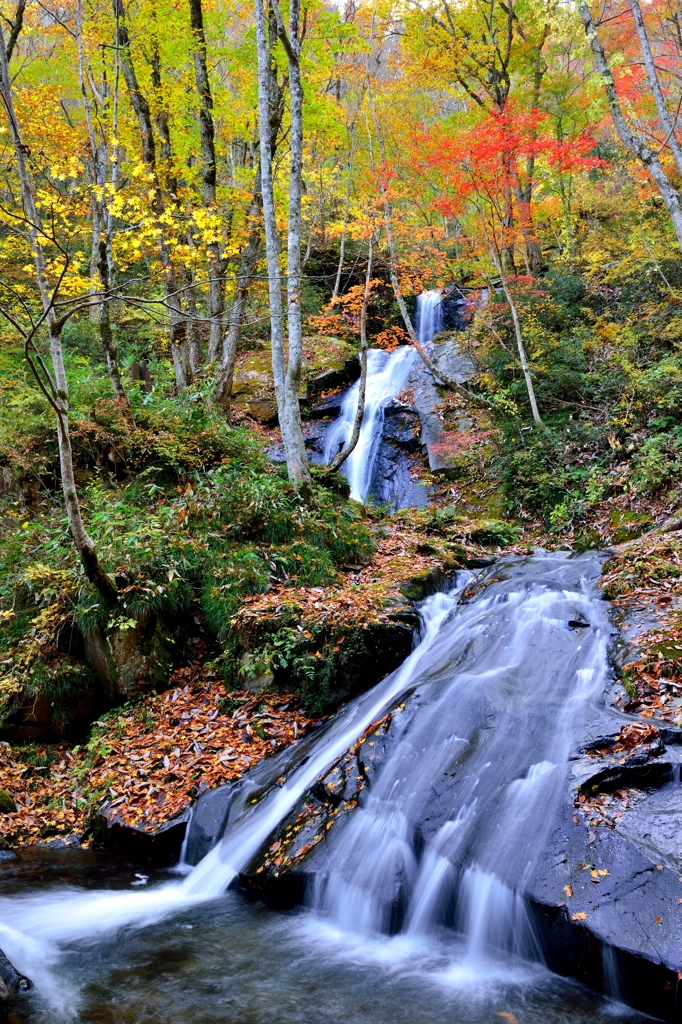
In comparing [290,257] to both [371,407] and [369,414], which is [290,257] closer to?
[369,414]

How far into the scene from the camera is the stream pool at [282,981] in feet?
11.1

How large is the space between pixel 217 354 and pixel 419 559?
18.8 ft

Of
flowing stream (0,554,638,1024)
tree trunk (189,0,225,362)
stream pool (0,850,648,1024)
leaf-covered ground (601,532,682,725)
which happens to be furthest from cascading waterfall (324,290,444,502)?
stream pool (0,850,648,1024)

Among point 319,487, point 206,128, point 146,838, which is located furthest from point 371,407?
point 146,838

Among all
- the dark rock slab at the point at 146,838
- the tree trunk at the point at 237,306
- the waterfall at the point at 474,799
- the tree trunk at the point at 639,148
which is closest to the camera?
the waterfall at the point at 474,799

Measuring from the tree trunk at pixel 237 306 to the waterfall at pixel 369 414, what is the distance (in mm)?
3395

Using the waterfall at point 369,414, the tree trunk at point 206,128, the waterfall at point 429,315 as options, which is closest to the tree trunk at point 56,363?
the tree trunk at point 206,128

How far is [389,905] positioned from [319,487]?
6.26 m

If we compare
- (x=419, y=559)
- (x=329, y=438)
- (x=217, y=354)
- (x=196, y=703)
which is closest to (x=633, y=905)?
(x=196, y=703)

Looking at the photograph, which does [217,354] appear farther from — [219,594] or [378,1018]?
[378,1018]

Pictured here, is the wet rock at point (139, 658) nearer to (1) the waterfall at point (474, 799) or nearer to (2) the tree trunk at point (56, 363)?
(2) the tree trunk at point (56, 363)

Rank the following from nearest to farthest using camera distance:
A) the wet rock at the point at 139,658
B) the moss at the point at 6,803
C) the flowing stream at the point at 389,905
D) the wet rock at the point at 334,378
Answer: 1. the flowing stream at the point at 389,905
2. the moss at the point at 6,803
3. the wet rock at the point at 139,658
4. the wet rock at the point at 334,378

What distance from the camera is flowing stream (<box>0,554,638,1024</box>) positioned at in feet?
11.6

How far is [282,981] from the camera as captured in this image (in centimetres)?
378
